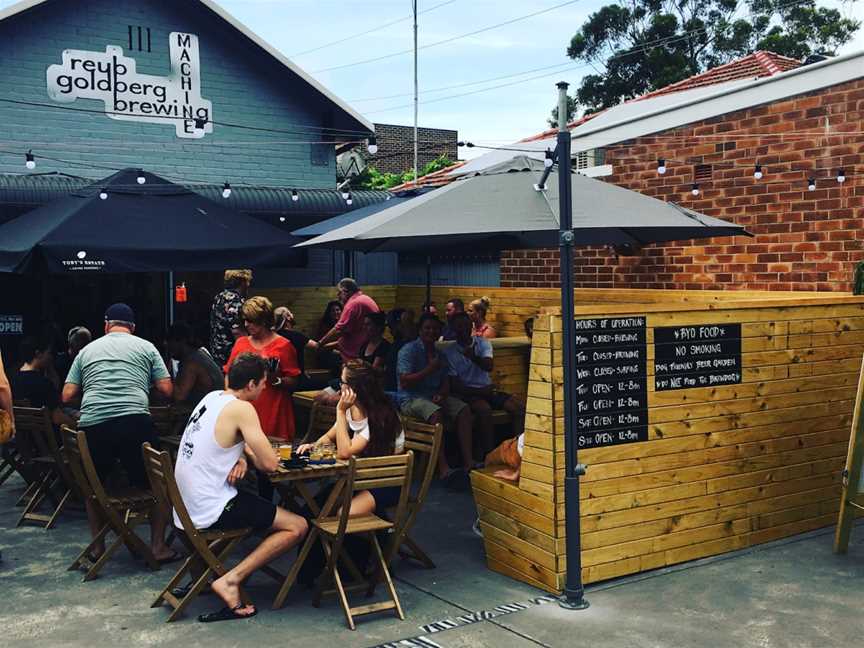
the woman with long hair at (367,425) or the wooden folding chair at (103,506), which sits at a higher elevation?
the woman with long hair at (367,425)

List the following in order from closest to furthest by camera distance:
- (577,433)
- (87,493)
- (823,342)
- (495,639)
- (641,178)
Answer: (495,639)
(577,433)
(87,493)
(823,342)
(641,178)

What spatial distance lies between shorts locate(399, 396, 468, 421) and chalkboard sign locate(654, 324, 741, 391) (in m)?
2.39

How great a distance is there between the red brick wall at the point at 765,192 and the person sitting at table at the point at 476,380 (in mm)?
2840

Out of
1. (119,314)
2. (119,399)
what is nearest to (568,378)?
(119,399)

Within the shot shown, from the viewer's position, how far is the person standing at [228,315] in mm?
8344

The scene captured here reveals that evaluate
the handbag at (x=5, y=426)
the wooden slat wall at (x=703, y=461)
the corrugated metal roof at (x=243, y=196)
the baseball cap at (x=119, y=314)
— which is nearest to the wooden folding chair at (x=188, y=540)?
the handbag at (x=5, y=426)

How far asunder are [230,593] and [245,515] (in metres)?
0.43

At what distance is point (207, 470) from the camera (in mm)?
5242

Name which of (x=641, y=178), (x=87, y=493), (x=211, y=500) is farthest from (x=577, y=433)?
(x=641, y=178)

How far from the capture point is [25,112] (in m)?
13.5

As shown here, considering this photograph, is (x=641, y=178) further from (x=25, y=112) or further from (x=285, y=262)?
(x=25, y=112)

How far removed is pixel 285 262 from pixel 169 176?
618 centimetres

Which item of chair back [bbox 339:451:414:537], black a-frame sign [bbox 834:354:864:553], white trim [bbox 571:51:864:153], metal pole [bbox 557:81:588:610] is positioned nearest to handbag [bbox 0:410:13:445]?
chair back [bbox 339:451:414:537]

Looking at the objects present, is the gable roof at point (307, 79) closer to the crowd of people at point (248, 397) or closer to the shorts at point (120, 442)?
the crowd of people at point (248, 397)
